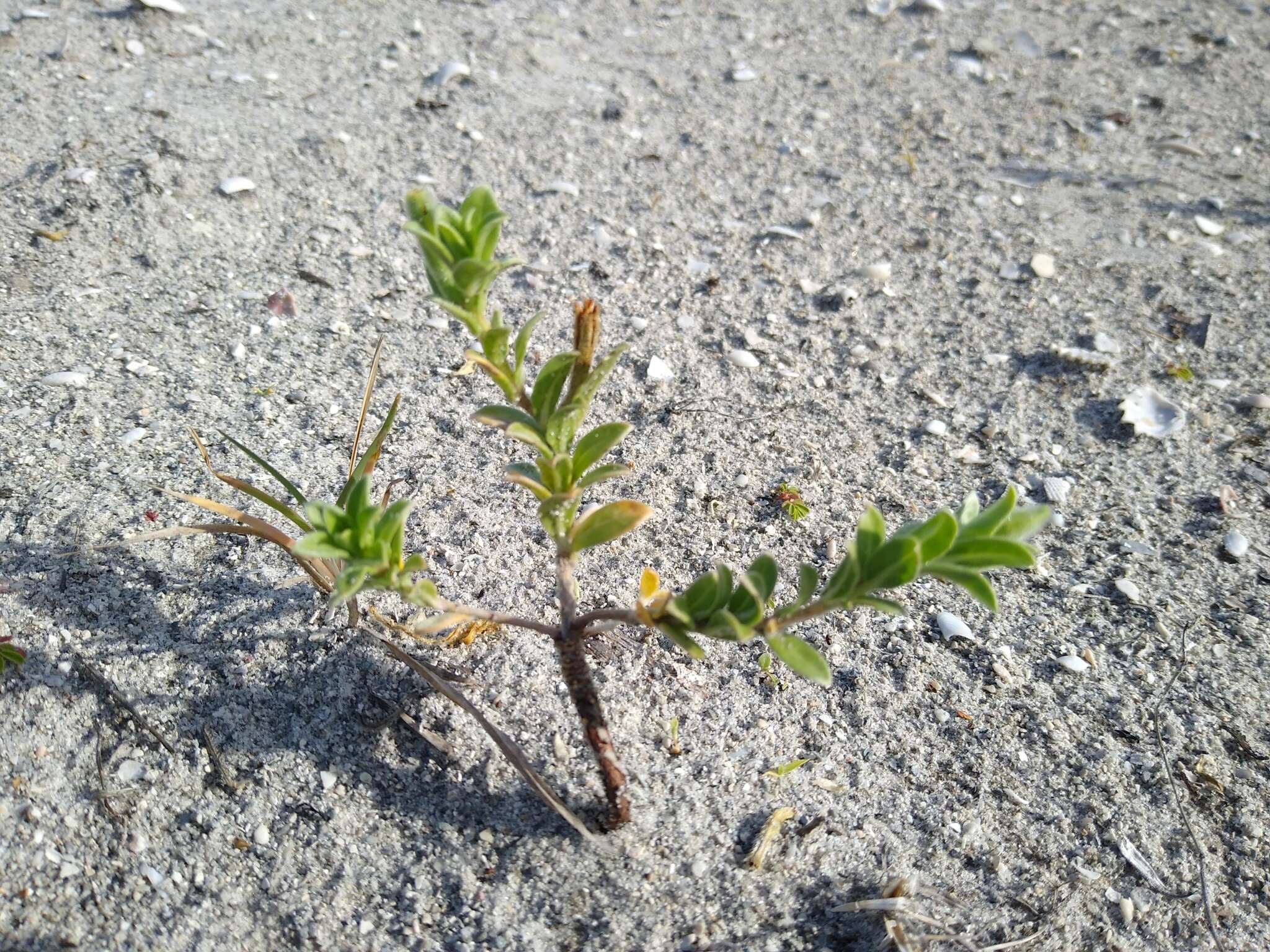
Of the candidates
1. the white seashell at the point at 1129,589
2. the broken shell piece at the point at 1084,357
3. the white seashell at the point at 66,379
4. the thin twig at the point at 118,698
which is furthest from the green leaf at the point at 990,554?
the white seashell at the point at 66,379

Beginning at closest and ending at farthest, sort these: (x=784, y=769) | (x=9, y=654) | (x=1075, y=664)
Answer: (x=9, y=654), (x=784, y=769), (x=1075, y=664)

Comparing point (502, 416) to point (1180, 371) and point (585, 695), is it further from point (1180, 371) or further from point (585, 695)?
point (1180, 371)

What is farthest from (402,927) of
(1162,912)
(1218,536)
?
(1218,536)

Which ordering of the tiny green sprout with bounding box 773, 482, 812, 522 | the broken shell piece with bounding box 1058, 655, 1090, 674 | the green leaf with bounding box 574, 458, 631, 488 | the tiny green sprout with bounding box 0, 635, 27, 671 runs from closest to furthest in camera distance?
the green leaf with bounding box 574, 458, 631, 488 → the tiny green sprout with bounding box 0, 635, 27, 671 → the broken shell piece with bounding box 1058, 655, 1090, 674 → the tiny green sprout with bounding box 773, 482, 812, 522

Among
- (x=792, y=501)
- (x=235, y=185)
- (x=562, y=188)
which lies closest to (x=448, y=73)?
(x=562, y=188)

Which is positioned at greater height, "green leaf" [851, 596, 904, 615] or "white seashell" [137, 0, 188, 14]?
"green leaf" [851, 596, 904, 615]

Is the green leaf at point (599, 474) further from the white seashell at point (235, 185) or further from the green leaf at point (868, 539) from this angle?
the white seashell at point (235, 185)

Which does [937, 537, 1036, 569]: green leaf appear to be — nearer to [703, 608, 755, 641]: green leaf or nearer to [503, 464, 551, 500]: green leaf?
[703, 608, 755, 641]: green leaf

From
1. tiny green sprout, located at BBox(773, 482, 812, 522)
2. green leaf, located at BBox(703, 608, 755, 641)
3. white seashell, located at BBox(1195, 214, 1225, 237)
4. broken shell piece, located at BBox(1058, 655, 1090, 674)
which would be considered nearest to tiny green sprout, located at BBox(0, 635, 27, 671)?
green leaf, located at BBox(703, 608, 755, 641)
